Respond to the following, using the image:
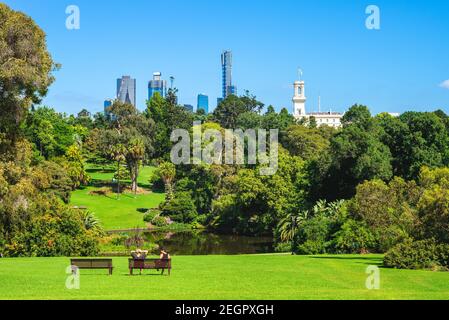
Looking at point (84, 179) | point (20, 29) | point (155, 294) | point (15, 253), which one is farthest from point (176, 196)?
point (155, 294)

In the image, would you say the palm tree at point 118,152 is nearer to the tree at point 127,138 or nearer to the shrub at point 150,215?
the tree at point 127,138

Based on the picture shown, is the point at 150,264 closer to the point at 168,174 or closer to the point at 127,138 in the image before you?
the point at 168,174

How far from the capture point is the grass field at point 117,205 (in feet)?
203

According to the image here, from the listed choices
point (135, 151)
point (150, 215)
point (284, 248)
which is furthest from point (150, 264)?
point (135, 151)

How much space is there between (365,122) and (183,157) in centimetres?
2730

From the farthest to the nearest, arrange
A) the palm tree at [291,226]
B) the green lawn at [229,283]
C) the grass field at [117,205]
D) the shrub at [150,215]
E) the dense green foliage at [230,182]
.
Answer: the shrub at [150,215]
the grass field at [117,205]
the palm tree at [291,226]
the dense green foliage at [230,182]
the green lawn at [229,283]

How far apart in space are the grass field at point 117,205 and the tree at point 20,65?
35992 mm

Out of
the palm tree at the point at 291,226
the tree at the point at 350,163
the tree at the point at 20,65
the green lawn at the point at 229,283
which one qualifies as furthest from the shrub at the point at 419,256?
the tree at the point at 350,163

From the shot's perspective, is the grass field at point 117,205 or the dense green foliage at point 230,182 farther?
the grass field at point 117,205

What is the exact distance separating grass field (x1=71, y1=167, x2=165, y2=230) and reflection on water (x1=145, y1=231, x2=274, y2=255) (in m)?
4.86

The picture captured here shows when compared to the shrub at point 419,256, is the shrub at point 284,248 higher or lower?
lower

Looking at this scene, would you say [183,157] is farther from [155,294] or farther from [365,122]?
[155,294]

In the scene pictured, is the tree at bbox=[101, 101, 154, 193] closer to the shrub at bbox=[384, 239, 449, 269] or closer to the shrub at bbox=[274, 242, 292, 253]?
the shrub at bbox=[274, 242, 292, 253]

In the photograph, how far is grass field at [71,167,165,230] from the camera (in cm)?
6178
